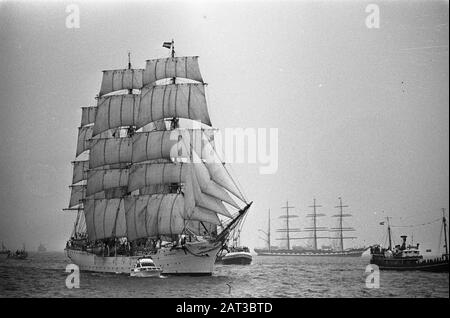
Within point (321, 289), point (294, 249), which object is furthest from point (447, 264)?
point (294, 249)

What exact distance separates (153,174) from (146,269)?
212 inches

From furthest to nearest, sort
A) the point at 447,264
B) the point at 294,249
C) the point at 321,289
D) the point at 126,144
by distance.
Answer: the point at 294,249 < the point at 126,144 < the point at 447,264 < the point at 321,289

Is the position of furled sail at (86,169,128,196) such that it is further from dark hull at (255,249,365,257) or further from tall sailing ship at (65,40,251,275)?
dark hull at (255,249,365,257)

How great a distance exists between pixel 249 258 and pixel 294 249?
85.0ft

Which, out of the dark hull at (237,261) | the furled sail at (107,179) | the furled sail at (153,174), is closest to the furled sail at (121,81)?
Result: the furled sail at (153,174)

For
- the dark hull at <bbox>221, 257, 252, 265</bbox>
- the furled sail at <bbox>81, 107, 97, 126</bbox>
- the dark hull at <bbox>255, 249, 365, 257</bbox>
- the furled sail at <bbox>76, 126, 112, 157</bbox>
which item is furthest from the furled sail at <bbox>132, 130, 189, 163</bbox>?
the dark hull at <bbox>255, 249, 365, 257</bbox>

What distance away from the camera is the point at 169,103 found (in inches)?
1407

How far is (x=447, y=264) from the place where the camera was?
3297 centimetres

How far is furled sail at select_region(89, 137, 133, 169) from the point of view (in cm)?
3928

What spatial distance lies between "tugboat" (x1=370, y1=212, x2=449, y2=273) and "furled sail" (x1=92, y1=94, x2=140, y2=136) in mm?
14073

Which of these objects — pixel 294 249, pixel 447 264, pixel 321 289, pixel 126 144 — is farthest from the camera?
pixel 294 249

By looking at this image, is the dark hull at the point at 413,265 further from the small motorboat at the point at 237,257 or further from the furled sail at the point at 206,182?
the small motorboat at the point at 237,257

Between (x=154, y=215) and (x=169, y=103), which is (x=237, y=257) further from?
(x=169, y=103)
